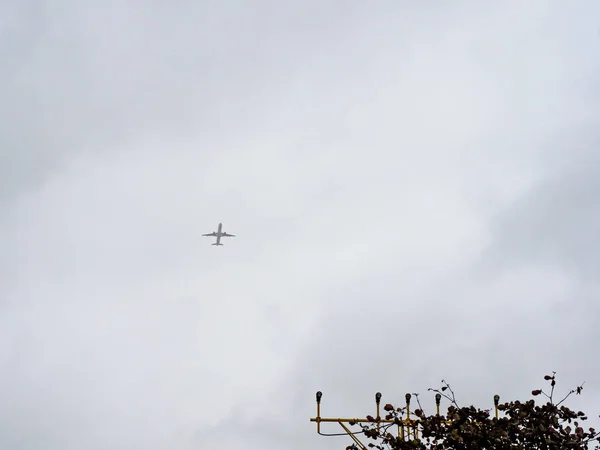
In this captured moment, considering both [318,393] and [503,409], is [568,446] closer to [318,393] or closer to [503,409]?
[503,409]

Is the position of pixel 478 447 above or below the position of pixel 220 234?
below

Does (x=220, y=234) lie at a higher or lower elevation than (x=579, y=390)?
higher

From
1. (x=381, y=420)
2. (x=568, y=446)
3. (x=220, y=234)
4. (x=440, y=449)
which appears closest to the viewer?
A: (x=568, y=446)

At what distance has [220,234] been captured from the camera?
151m

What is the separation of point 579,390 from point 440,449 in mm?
4873

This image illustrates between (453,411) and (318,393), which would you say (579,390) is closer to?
(453,411)

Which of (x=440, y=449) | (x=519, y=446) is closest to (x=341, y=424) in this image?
(x=440, y=449)

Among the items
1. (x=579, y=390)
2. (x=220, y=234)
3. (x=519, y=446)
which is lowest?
(x=519, y=446)

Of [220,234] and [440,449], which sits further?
[220,234]

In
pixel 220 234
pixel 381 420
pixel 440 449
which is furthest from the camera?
pixel 220 234

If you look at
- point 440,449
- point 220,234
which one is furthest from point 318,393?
point 220,234

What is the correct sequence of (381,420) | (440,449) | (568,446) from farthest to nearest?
(381,420) → (440,449) → (568,446)

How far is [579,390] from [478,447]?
3.68 metres

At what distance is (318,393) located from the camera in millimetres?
27938
